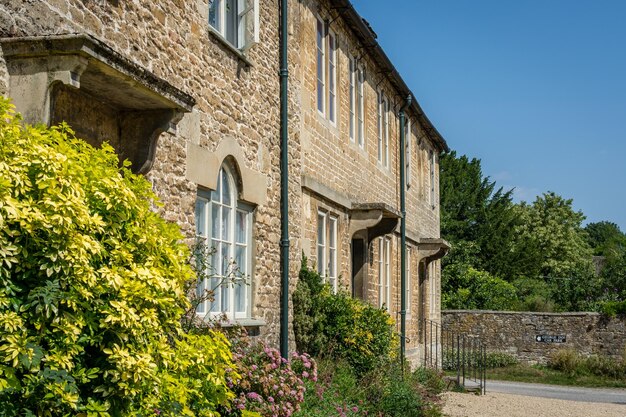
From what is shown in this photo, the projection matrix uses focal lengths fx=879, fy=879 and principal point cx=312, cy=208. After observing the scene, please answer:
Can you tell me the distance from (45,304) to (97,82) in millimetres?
2512

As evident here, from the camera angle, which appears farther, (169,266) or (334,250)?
(334,250)

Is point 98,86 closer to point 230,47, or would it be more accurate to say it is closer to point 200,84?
point 200,84

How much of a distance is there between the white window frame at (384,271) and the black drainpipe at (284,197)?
6336 millimetres

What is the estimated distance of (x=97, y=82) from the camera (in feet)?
21.8

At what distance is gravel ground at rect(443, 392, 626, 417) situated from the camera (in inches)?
634

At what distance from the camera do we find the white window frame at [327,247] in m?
13.8

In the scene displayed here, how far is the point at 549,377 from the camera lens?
2711 cm

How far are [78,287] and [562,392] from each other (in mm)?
20368

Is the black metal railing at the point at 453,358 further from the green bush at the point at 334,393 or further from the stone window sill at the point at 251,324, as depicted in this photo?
the stone window sill at the point at 251,324

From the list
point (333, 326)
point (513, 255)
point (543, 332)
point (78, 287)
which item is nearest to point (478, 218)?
point (513, 255)

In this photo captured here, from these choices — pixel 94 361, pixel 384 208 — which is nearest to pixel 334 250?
pixel 384 208

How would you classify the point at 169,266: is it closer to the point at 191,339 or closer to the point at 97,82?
the point at 191,339

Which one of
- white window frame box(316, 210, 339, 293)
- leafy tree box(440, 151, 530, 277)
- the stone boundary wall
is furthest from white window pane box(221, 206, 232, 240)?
leafy tree box(440, 151, 530, 277)

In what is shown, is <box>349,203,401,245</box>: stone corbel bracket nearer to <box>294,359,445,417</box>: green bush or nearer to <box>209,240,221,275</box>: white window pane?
<box>294,359,445,417</box>: green bush
